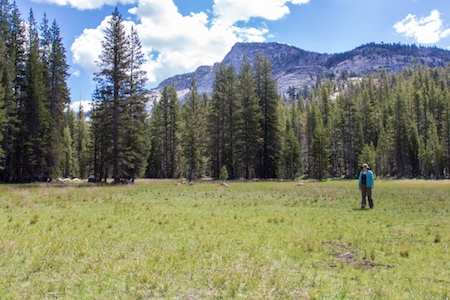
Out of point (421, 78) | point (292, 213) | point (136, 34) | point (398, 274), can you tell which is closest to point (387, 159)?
point (421, 78)

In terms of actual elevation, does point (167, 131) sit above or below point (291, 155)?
above

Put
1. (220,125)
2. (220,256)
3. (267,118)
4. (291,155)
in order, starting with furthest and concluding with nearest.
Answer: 1. (291,155)
2. (220,125)
3. (267,118)
4. (220,256)

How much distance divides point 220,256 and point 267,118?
145ft

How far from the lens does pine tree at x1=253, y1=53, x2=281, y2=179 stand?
161 ft

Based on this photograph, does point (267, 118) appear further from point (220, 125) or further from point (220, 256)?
point (220, 256)

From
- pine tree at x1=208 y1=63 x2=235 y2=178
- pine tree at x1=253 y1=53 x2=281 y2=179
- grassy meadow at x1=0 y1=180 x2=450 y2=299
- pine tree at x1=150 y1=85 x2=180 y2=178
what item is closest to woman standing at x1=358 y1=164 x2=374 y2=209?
grassy meadow at x1=0 y1=180 x2=450 y2=299

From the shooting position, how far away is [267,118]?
50188mm

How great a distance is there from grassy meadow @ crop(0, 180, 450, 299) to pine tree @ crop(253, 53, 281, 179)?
3569cm

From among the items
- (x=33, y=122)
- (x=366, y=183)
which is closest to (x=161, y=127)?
(x=33, y=122)

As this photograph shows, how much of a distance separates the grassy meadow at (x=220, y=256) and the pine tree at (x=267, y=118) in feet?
117

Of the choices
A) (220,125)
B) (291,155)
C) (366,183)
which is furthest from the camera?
(291,155)

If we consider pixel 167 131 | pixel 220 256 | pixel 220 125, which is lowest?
pixel 220 256

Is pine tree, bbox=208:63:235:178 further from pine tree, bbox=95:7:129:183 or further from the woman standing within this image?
the woman standing

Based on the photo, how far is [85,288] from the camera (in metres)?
5.57
